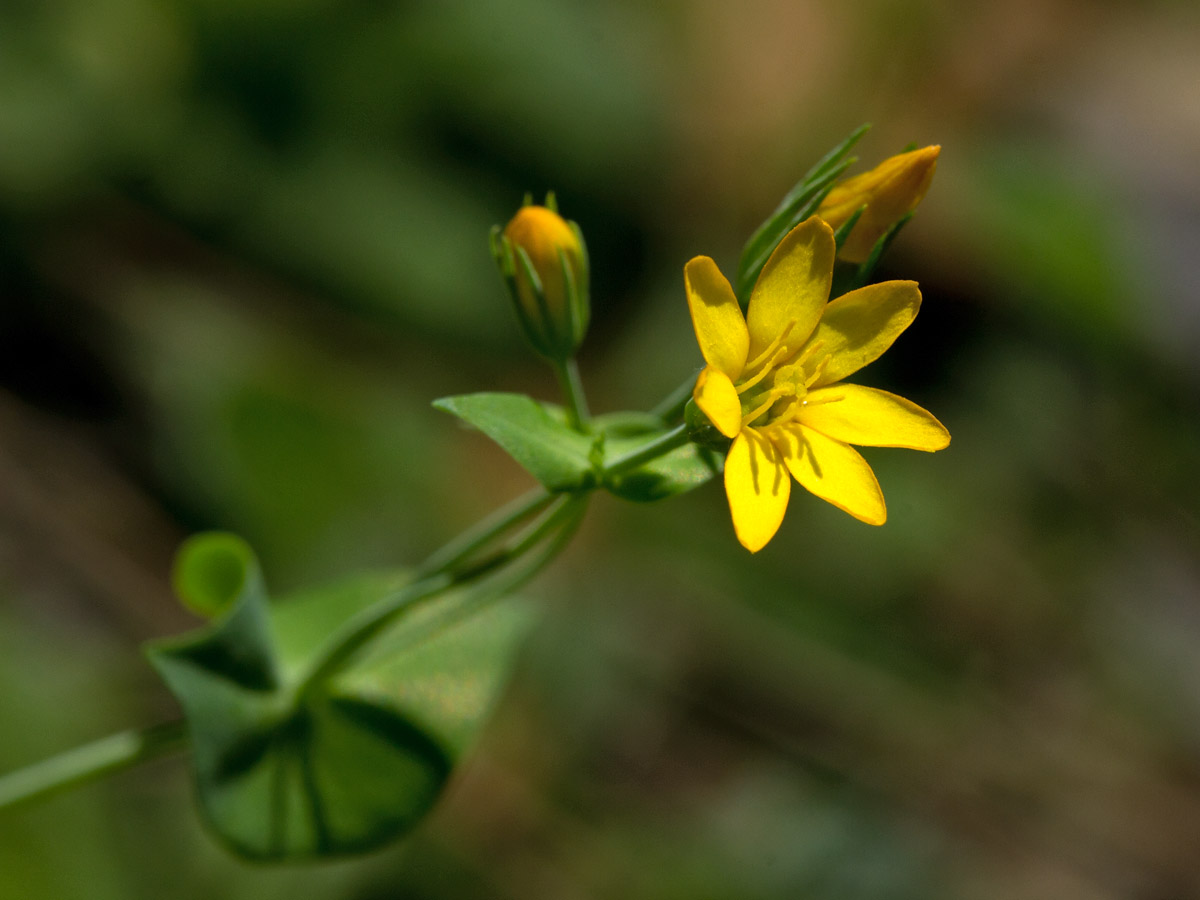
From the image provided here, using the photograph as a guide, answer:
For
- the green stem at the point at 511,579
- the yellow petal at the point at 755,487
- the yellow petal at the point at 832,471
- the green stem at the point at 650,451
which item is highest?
the yellow petal at the point at 832,471

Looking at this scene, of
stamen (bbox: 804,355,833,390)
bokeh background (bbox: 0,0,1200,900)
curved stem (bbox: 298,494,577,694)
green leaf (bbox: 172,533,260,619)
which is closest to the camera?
stamen (bbox: 804,355,833,390)

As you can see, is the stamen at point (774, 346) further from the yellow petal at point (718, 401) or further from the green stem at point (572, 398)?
the green stem at point (572, 398)

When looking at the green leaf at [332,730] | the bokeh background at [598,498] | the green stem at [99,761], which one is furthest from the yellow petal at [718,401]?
the bokeh background at [598,498]

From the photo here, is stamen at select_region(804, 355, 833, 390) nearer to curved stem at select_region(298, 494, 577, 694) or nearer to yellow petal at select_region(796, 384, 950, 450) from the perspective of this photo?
yellow petal at select_region(796, 384, 950, 450)

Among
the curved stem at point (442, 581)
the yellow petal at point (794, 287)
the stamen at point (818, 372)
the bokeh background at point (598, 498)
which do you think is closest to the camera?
the yellow petal at point (794, 287)

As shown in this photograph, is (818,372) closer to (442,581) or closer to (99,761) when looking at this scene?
(442,581)

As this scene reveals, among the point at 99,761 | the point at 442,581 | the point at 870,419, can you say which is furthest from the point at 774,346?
the point at 99,761

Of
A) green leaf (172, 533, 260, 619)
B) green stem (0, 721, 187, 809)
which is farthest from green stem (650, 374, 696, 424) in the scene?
green stem (0, 721, 187, 809)

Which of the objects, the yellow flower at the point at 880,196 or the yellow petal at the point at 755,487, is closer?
the yellow petal at the point at 755,487
